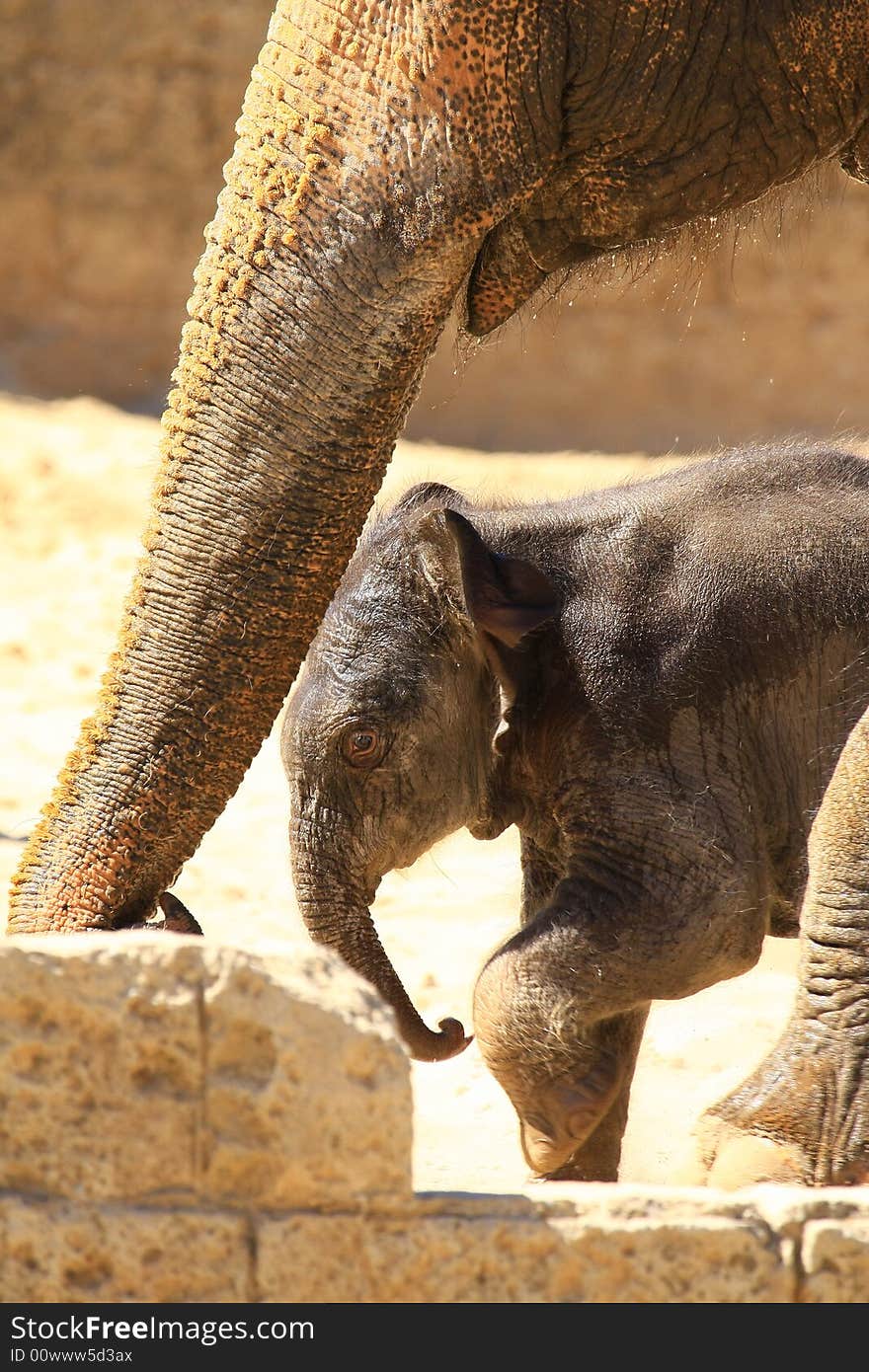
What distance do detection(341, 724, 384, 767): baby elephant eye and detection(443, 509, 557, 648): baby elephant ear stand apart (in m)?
0.31

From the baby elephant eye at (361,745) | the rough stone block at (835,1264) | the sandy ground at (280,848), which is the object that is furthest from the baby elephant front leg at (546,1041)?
Answer: the rough stone block at (835,1264)

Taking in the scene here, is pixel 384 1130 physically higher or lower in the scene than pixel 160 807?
lower

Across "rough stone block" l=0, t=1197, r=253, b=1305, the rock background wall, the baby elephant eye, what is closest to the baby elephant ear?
the baby elephant eye

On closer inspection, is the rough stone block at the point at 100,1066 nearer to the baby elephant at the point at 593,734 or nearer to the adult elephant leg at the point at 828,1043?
the adult elephant leg at the point at 828,1043

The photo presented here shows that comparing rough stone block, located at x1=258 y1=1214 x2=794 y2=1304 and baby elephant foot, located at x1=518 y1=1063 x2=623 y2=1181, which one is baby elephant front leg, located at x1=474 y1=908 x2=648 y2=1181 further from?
rough stone block, located at x1=258 y1=1214 x2=794 y2=1304

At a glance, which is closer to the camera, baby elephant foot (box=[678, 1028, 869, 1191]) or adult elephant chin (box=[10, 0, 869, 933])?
adult elephant chin (box=[10, 0, 869, 933])

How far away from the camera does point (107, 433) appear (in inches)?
429

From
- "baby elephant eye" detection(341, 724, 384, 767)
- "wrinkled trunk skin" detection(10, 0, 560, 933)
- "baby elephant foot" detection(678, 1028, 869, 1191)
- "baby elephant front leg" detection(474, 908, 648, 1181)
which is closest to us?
"wrinkled trunk skin" detection(10, 0, 560, 933)

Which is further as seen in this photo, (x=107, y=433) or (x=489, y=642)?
(x=107, y=433)

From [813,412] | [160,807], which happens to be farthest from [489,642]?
[813,412]

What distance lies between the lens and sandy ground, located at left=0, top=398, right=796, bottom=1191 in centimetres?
517

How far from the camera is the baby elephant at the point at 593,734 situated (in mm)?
3982

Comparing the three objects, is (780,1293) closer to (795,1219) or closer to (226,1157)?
(795,1219)

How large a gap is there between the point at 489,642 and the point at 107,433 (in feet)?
23.1
